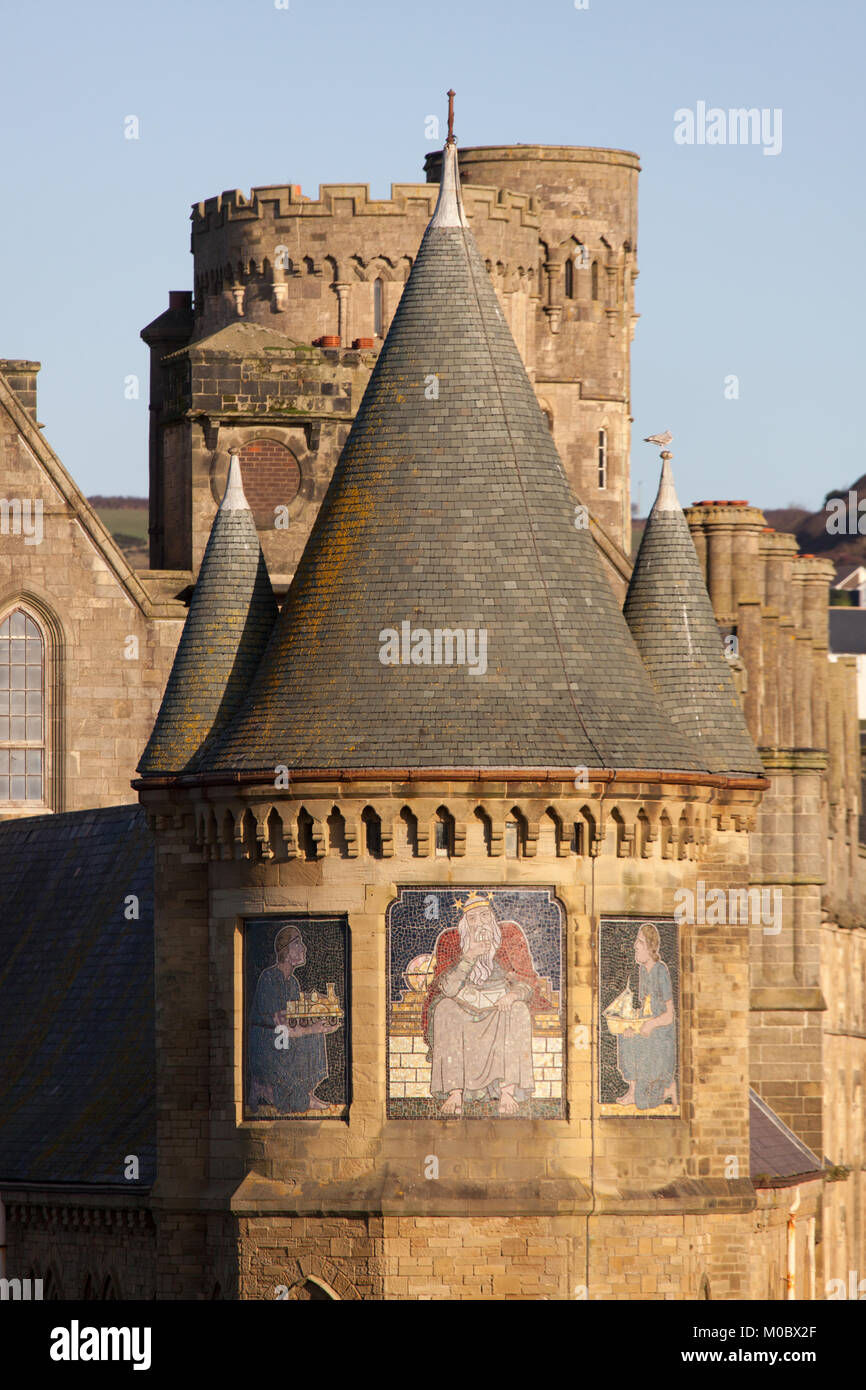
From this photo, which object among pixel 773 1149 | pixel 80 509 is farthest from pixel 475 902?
pixel 80 509

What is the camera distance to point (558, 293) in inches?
3492

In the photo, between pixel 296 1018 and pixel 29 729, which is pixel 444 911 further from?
pixel 29 729

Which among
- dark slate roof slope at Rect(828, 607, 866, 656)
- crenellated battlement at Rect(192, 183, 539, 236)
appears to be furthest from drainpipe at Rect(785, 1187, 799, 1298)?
dark slate roof slope at Rect(828, 607, 866, 656)

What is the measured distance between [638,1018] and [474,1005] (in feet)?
6.46

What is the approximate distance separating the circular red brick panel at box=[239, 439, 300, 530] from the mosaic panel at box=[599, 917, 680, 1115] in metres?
20.9

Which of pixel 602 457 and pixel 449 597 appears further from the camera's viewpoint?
pixel 602 457

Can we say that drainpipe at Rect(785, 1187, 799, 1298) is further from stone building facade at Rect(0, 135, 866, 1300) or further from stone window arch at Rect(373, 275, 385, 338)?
stone window arch at Rect(373, 275, 385, 338)

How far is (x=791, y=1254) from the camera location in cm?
4928

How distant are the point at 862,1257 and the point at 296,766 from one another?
39279 mm

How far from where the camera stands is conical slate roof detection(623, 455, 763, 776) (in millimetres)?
41500

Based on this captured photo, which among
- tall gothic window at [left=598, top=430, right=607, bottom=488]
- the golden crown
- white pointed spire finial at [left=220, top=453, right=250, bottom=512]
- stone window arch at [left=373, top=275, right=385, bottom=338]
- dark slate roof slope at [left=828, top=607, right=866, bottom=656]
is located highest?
dark slate roof slope at [left=828, top=607, right=866, bottom=656]

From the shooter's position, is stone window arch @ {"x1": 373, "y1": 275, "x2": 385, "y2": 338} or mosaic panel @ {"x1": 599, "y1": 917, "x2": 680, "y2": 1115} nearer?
mosaic panel @ {"x1": 599, "y1": 917, "x2": 680, "y2": 1115}

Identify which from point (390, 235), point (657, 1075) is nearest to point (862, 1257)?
point (390, 235)
